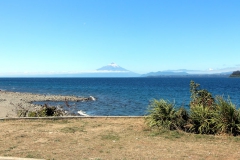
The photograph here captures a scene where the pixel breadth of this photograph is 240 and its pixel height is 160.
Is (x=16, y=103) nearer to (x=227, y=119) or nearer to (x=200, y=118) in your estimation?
(x=200, y=118)

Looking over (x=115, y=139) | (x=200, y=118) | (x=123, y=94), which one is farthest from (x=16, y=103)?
(x=200, y=118)

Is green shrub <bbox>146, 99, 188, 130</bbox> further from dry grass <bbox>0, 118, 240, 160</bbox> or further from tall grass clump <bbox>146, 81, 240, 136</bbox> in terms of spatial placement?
dry grass <bbox>0, 118, 240, 160</bbox>

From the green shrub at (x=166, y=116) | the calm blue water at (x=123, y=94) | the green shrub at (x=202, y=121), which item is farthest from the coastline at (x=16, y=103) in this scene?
the green shrub at (x=202, y=121)

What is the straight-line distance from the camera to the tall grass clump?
910 centimetres

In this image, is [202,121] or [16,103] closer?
[202,121]

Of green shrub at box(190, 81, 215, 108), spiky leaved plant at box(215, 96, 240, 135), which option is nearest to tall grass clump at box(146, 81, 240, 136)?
spiky leaved plant at box(215, 96, 240, 135)

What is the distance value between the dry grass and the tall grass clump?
56 cm

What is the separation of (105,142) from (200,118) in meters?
3.83

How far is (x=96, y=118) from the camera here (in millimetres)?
12367

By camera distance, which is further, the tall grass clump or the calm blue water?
the calm blue water

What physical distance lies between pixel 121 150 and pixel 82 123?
14.9 feet

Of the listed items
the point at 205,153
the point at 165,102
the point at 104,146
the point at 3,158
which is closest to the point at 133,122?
the point at 165,102

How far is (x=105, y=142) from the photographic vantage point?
788cm

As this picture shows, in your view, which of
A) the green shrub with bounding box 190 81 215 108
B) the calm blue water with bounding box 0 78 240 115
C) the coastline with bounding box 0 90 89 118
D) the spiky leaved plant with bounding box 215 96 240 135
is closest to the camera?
the spiky leaved plant with bounding box 215 96 240 135
